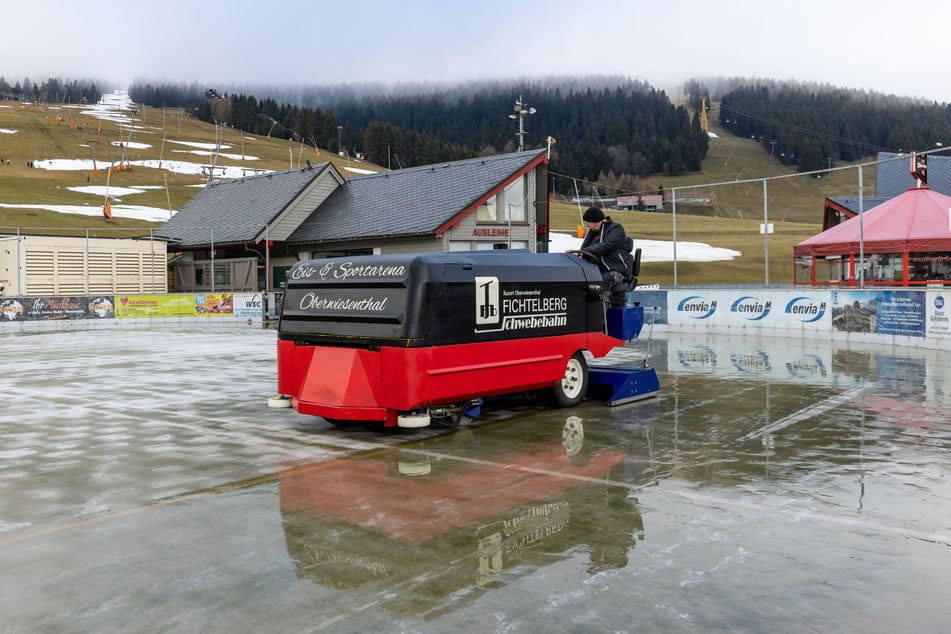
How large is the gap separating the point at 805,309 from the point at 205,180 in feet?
287

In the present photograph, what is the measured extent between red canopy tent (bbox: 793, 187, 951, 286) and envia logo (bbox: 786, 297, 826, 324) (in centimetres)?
920

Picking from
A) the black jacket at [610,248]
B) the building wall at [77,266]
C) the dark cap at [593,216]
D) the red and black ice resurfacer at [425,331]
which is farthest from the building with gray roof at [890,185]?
the building wall at [77,266]

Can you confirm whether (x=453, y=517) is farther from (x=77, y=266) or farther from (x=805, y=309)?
(x=77, y=266)


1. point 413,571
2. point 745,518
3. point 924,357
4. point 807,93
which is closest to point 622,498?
point 745,518

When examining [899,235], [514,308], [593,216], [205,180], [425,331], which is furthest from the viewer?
[205,180]

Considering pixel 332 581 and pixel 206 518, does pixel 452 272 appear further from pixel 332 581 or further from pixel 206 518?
pixel 332 581

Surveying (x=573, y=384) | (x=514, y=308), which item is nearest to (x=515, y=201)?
(x=573, y=384)

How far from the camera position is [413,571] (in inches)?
191

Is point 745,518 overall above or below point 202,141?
below

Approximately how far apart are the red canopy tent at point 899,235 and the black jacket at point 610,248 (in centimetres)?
2196

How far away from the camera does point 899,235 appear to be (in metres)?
31.4

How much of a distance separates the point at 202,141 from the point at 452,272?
13251 centimetres

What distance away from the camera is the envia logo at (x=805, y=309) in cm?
2192

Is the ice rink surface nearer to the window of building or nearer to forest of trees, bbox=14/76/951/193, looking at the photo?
the window of building
